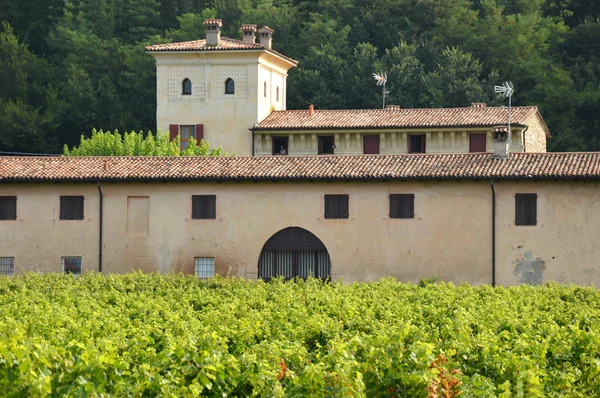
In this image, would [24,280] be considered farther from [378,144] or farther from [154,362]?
[378,144]

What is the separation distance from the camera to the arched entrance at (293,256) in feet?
147

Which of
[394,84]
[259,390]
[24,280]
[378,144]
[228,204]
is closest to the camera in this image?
[259,390]

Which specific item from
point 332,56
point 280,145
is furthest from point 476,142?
point 332,56

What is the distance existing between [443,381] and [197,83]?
4746 cm

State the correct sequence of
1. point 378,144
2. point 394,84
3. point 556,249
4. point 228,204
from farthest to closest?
point 394,84
point 378,144
point 228,204
point 556,249

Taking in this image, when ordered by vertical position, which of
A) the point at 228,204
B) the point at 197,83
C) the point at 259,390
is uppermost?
the point at 197,83

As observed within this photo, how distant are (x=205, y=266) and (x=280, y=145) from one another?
18.8m

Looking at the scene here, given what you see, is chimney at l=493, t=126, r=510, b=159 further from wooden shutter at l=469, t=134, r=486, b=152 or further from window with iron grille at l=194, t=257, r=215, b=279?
wooden shutter at l=469, t=134, r=486, b=152

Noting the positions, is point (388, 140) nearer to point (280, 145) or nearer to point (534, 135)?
point (280, 145)

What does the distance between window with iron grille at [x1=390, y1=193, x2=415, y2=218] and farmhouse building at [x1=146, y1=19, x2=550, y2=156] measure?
54.2 feet

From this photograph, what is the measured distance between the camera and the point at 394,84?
7906cm

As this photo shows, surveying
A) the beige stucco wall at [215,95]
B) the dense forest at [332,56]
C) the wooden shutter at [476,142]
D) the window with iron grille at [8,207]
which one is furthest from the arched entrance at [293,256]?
the dense forest at [332,56]

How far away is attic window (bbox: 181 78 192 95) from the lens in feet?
211

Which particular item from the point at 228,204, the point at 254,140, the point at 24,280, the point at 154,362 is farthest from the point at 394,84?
the point at 154,362
